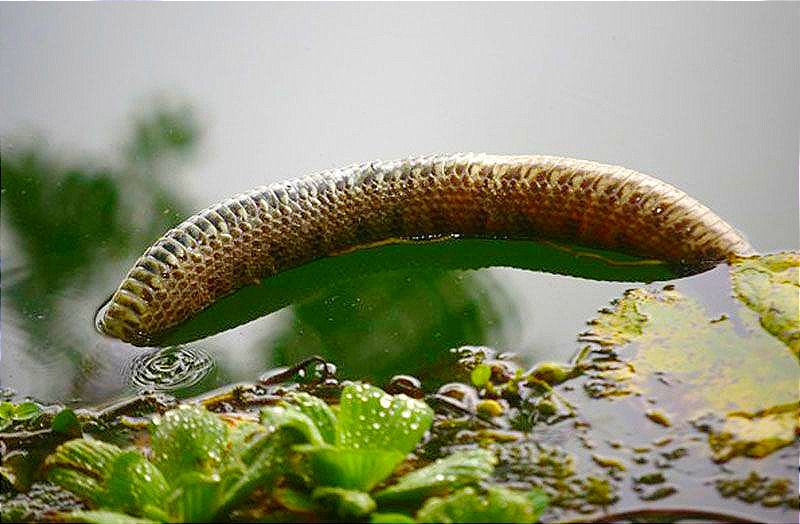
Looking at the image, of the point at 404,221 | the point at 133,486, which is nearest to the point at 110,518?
the point at 133,486

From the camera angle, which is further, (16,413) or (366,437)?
(16,413)

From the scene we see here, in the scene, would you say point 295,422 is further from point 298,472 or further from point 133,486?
point 133,486

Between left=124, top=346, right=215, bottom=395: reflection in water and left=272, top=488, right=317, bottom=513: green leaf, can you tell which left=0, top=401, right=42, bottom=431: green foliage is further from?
left=272, top=488, right=317, bottom=513: green leaf

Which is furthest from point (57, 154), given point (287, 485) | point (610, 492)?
point (610, 492)

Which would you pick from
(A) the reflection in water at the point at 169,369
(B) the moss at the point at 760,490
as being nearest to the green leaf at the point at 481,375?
(B) the moss at the point at 760,490

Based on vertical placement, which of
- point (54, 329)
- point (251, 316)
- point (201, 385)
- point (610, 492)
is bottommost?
point (54, 329)

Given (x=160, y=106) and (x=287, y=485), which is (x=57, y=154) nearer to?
(x=160, y=106)

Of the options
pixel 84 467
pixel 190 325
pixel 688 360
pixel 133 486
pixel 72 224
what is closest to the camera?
pixel 133 486
